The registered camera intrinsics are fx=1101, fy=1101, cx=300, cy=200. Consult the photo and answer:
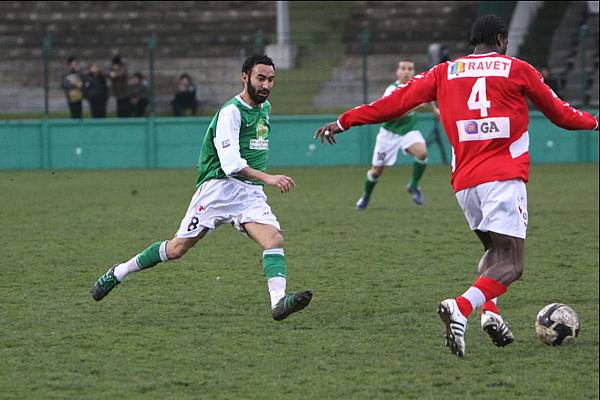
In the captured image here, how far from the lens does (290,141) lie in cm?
2333

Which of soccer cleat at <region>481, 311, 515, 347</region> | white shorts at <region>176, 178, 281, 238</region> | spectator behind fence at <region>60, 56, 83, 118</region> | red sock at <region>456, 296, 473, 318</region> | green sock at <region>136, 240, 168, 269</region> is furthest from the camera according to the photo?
spectator behind fence at <region>60, 56, 83, 118</region>

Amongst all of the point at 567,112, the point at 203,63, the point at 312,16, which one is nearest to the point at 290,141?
the point at 203,63

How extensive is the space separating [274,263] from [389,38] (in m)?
21.2

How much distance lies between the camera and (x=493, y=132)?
6.44 metres

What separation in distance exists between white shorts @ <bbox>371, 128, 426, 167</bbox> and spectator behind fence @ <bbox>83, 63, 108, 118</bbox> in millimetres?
10320

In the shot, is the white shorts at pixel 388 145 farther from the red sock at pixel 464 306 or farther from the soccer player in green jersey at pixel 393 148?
the red sock at pixel 464 306

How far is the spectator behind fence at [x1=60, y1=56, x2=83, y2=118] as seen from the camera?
2359cm

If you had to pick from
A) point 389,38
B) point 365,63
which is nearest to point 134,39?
point 389,38

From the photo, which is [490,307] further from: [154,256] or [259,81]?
[154,256]

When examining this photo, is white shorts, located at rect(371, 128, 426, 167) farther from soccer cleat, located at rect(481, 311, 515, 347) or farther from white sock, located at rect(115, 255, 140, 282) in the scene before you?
soccer cleat, located at rect(481, 311, 515, 347)

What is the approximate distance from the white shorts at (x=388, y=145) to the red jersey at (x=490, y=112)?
26.3 ft

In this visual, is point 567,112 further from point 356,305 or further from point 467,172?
Answer: point 356,305

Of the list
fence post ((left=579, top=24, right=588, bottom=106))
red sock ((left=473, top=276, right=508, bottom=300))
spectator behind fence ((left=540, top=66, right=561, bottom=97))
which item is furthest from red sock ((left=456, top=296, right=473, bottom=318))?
fence post ((left=579, top=24, right=588, bottom=106))

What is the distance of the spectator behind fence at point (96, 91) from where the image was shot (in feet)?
77.6
